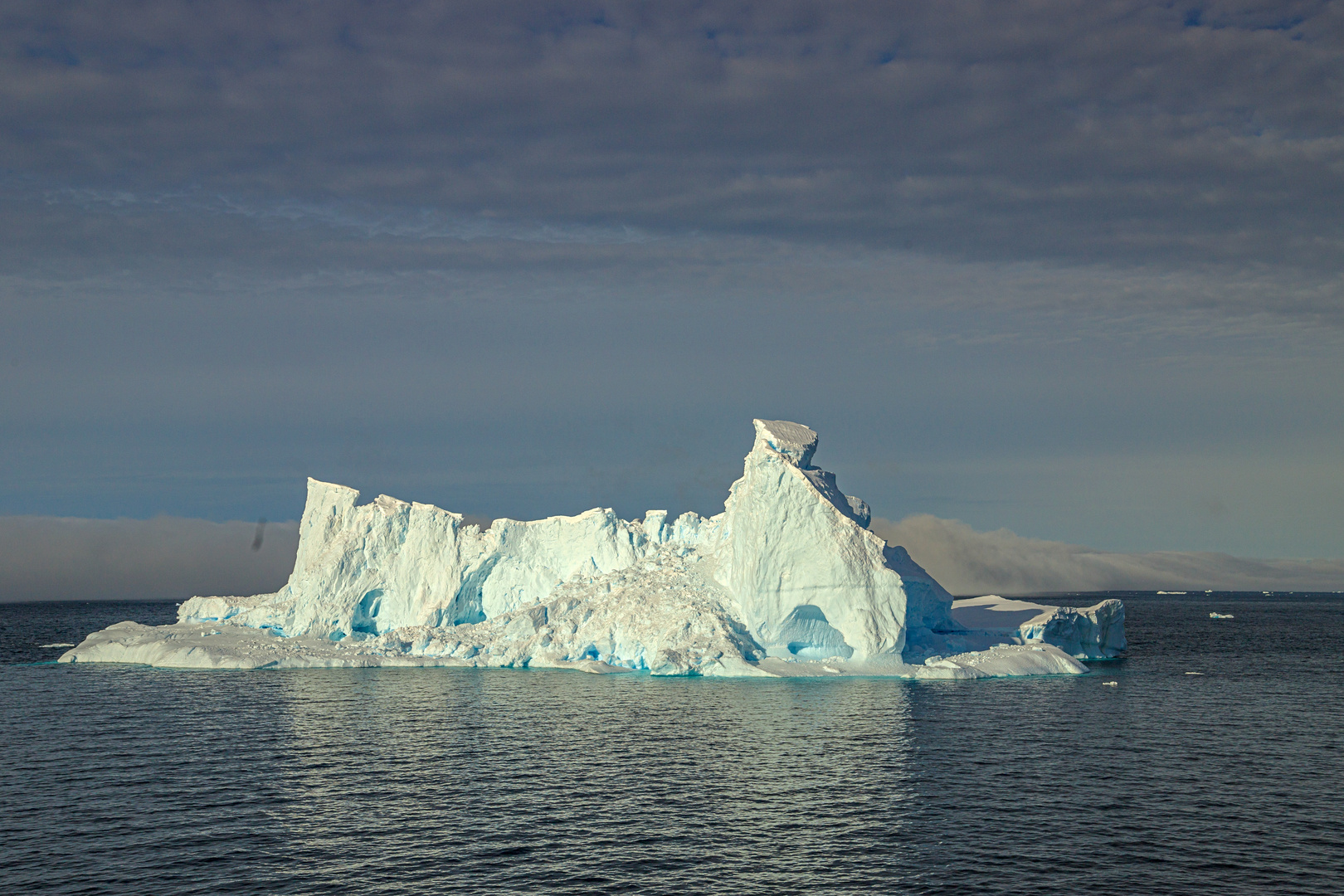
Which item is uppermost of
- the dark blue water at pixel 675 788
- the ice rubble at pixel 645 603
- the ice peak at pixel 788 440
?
the ice peak at pixel 788 440

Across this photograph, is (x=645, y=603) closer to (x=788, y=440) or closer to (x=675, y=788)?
(x=788, y=440)

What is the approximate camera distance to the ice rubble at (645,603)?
56031mm

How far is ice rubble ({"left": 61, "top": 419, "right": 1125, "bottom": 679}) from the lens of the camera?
56.0 m

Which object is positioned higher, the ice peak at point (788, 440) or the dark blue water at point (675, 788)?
the ice peak at point (788, 440)

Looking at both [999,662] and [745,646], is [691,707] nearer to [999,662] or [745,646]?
[745,646]

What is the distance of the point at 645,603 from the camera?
59750mm

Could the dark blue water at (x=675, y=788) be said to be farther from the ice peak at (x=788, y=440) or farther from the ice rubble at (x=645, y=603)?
the ice peak at (x=788, y=440)

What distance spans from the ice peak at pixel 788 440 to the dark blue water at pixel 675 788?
14.1 metres

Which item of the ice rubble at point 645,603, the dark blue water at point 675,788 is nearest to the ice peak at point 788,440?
the ice rubble at point 645,603

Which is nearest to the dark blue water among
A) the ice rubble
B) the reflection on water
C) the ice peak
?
the reflection on water

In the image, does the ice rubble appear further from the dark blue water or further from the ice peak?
the dark blue water

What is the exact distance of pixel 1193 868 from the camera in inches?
960

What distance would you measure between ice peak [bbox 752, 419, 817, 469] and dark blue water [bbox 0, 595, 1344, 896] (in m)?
14.1

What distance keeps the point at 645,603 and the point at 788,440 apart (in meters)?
13.5
